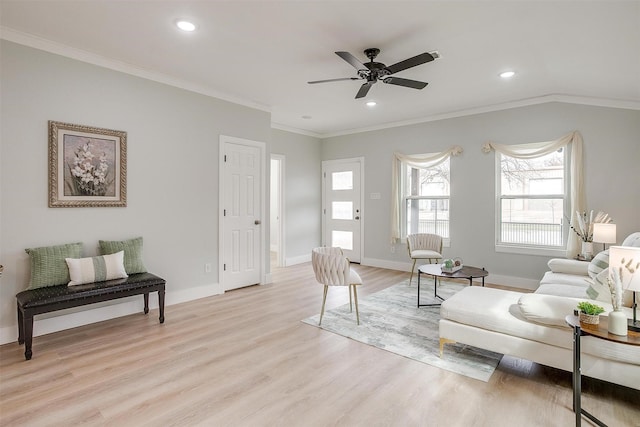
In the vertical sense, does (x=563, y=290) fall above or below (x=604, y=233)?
below

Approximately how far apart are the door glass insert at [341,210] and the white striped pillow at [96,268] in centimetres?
448

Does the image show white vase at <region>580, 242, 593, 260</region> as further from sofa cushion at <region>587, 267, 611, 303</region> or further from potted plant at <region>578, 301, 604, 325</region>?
potted plant at <region>578, 301, 604, 325</region>

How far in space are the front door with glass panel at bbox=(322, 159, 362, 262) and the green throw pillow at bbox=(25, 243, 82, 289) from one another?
485 centimetres

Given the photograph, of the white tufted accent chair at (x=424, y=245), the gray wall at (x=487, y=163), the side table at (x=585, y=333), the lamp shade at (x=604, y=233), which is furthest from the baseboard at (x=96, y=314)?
the lamp shade at (x=604, y=233)

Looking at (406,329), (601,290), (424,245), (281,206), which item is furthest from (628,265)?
(281,206)

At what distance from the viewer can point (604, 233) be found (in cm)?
386

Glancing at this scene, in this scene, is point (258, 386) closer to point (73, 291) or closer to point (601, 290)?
point (73, 291)

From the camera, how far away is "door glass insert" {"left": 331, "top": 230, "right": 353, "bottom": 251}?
23.1 feet

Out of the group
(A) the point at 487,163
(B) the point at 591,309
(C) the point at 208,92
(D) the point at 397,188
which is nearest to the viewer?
(B) the point at 591,309

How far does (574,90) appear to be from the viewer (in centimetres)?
423

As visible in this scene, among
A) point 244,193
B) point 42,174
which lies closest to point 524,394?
point 244,193

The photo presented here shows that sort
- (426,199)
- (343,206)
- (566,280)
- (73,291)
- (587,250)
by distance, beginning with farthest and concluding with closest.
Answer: (343,206) < (426,199) < (587,250) < (566,280) < (73,291)

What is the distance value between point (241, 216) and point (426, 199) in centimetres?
326

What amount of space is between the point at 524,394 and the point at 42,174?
4.39 meters
